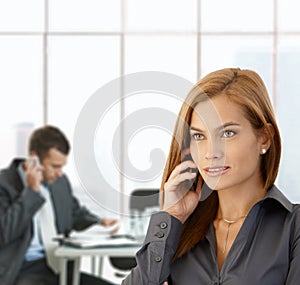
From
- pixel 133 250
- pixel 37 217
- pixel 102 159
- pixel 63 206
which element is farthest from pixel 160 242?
pixel 63 206

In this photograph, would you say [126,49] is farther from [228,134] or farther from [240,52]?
[228,134]

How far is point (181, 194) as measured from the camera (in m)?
1.65

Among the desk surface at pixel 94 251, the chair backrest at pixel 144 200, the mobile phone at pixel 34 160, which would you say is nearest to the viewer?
the chair backrest at pixel 144 200

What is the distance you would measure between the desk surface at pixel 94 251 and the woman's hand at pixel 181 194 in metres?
2.69

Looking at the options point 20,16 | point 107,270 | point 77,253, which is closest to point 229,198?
point 77,253

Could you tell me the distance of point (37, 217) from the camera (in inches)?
184

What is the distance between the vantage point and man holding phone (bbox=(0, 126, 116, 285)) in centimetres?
438

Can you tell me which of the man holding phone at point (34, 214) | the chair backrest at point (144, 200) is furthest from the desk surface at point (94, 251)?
the chair backrest at point (144, 200)

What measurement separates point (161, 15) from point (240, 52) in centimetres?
92

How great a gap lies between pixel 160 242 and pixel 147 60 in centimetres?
645

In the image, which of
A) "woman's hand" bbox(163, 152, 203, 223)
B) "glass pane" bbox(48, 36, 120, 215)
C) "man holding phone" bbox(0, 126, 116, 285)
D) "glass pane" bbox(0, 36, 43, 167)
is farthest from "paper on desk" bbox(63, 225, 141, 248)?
"glass pane" bbox(0, 36, 43, 167)

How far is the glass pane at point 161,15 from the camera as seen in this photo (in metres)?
7.92

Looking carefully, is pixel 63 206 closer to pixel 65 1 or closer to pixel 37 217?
pixel 37 217

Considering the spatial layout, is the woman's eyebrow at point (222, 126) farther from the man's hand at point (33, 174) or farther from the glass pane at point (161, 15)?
the glass pane at point (161, 15)
